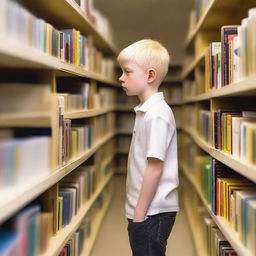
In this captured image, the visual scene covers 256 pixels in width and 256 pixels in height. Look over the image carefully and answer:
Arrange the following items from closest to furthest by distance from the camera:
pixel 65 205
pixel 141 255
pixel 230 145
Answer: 1. pixel 141 255
2. pixel 230 145
3. pixel 65 205

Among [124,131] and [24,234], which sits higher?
[124,131]

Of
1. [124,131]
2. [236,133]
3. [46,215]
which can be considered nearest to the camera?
[46,215]

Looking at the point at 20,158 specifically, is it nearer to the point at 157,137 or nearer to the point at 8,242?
the point at 8,242

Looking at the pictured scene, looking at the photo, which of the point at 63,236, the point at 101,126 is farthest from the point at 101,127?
the point at 63,236

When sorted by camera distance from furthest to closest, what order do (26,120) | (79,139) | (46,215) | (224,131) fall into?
(79,139) < (224,131) < (46,215) < (26,120)

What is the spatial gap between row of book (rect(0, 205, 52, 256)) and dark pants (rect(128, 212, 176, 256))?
400 mm

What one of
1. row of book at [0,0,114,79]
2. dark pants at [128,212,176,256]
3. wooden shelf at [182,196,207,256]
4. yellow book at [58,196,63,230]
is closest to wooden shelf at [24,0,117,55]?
row of book at [0,0,114,79]

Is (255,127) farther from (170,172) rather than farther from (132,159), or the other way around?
(132,159)

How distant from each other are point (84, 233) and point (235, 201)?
4.59ft

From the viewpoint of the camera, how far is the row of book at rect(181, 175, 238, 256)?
209 cm

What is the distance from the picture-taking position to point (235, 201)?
5.84 ft

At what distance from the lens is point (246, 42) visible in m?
1.58

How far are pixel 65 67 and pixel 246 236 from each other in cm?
118

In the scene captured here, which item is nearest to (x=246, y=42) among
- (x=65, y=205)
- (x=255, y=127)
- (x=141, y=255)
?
(x=255, y=127)
